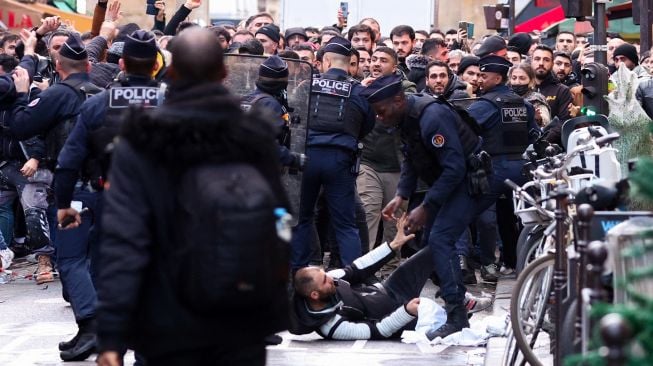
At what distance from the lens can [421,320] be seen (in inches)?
382

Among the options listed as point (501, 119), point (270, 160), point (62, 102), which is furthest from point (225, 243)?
point (501, 119)

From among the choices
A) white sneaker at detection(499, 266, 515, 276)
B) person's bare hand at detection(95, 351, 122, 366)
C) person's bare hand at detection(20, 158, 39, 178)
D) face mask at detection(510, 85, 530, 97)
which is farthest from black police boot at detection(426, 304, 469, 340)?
person's bare hand at detection(95, 351, 122, 366)

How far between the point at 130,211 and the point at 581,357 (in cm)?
162

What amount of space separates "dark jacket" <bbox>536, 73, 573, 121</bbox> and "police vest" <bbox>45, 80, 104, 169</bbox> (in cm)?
564

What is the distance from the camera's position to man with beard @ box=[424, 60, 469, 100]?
12.6 metres

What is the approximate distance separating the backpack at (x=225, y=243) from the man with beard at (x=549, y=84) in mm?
9432

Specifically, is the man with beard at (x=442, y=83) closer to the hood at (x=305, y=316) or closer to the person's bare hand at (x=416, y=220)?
the person's bare hand at (x=416, y=220)

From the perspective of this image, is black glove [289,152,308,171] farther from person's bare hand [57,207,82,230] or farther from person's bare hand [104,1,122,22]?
person's bare hand [104,1,122,22]

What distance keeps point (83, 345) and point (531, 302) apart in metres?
2.87

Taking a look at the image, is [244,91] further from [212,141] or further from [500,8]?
[500,8]

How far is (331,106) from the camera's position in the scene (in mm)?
11531

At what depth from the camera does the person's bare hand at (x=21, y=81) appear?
1161 centimetres

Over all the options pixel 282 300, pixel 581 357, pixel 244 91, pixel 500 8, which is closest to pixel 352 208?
pixel 244 91

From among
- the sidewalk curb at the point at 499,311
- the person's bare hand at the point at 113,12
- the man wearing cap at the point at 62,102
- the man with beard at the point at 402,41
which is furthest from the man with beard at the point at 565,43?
the man wearing cap at the point at 62,102
